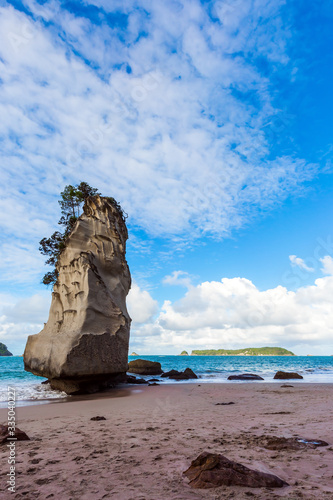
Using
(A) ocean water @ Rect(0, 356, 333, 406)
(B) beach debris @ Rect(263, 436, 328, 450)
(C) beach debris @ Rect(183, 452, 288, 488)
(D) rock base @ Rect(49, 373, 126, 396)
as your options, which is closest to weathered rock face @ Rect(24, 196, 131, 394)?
(D) rock base @ Rect(49, 373, 126, 396)

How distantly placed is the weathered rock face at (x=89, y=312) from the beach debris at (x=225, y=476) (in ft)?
38.6

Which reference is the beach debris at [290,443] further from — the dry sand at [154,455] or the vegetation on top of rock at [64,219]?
the vegetation on top of rock at [64,219]

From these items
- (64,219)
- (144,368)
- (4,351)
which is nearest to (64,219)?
(64,219)

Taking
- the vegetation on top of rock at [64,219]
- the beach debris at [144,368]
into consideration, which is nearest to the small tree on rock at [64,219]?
the vegetation on top of rock at [64,219]

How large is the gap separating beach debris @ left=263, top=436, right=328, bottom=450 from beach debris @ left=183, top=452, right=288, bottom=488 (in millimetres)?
1474

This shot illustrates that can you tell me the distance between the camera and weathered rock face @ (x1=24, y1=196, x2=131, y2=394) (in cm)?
1470

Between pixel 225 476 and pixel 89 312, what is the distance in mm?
13489

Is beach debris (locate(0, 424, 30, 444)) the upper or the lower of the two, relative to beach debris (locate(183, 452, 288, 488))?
lower

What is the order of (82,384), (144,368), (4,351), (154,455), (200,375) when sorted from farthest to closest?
(4,351) < (144,368) < (200,375) < (82,384) < (154,455)

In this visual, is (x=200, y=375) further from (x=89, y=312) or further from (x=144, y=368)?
(x=89, y=312)

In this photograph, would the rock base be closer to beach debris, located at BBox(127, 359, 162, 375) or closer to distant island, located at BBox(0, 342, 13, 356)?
beach debris, located at BBox(127, 359, 162, 375)

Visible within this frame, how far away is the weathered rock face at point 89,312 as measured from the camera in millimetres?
14695

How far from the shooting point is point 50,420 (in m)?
7.93

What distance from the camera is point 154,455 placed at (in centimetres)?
→ 448
